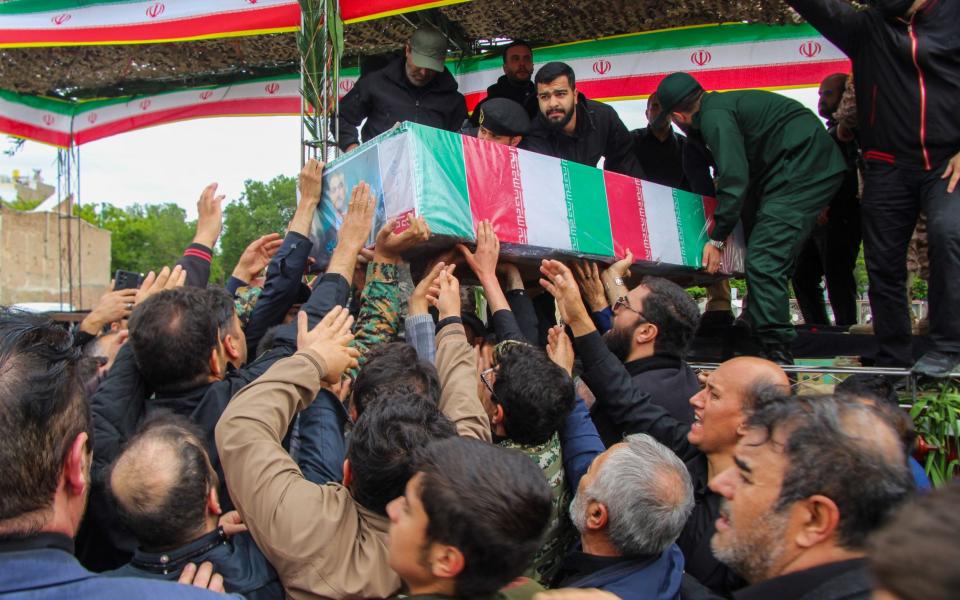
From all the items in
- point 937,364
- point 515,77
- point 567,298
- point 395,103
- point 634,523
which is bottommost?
point 634,523

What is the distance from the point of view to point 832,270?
5047 mm

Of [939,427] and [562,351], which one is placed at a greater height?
[562,351]

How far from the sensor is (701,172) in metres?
4.19

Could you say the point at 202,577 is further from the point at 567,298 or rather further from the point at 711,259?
the point at 711,259

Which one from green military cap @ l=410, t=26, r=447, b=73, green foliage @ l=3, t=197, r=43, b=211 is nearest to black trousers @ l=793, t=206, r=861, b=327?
green military cap @ l=410, t=26, r=447, b=73

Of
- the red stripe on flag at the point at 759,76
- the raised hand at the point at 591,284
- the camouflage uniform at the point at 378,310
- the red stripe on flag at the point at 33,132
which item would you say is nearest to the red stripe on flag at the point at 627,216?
the raised hand at the point at 591,284

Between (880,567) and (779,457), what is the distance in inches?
28.6

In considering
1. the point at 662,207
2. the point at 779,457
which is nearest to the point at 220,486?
the point at 779,457

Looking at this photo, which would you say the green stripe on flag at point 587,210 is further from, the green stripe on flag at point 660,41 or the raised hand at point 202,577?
the green stripe on flag at point 660,41

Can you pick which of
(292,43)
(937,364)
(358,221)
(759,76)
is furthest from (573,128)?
(292,43)

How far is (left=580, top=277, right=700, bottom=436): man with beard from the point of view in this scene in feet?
8.79

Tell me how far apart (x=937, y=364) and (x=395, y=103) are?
3.19 m

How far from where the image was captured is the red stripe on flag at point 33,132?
7.54 metres

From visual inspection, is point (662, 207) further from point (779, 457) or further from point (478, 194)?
point (779, 457)
